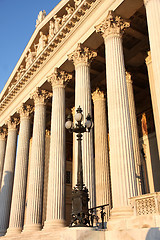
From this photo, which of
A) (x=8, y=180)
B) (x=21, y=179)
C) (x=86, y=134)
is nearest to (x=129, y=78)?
(x=86, y=134)

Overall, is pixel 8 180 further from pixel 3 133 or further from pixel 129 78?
pixel 129 78

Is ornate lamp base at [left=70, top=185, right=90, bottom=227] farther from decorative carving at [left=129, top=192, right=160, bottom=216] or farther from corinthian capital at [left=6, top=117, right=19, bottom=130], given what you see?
corinthian capital at [left=6, top=117, right=19, bottom=130]

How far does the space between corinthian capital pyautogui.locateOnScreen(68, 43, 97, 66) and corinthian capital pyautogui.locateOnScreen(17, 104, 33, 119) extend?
35.4 ft

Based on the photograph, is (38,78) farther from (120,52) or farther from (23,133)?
(120,52)

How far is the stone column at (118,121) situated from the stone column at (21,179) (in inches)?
573

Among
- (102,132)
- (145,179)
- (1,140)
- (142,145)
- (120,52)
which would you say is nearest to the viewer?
(120,52)

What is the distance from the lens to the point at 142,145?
93.2 feet

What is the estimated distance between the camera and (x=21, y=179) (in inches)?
1082

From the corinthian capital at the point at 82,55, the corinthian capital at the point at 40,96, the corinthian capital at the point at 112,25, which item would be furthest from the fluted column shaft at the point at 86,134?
the corinthian capital at the point at 40,96

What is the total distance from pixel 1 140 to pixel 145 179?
67.5ft

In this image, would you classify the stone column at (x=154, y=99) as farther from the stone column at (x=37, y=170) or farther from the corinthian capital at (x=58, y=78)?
the stone column at (x=37, y=170)

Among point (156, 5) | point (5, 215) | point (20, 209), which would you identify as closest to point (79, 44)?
point (156, 5)

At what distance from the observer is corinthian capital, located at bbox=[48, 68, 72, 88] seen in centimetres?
2423

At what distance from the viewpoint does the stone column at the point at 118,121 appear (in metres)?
14.3
